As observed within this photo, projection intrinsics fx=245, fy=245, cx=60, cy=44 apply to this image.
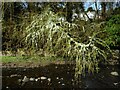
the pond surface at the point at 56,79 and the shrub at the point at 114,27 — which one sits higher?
the shrub at the point at 114,27

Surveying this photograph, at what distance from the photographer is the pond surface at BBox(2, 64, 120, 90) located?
15.6 ft

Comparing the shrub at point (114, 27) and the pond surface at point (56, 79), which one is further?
the shrub at point (114, 27)

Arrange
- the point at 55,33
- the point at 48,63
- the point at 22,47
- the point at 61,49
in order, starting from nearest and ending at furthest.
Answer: the point at 55,33
the point at 61,49
the point at 22,47
the point at 48,63

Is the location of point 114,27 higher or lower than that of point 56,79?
higher

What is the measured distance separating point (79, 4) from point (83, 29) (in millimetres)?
448

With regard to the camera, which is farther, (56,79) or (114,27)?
(114,27)

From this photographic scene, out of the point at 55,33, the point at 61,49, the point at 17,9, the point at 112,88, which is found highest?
the point at 17,9

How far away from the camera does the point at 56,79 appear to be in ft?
17.2

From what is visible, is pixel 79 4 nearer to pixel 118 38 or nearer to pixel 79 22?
pixel 79 22

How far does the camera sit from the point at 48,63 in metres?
6.69

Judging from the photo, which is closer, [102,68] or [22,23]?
[22,23]

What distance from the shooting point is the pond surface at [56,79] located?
15.6 ft

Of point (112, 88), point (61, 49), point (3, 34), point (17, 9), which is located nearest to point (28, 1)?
point (17, 9)

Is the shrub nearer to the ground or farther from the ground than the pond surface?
farther from the ground
